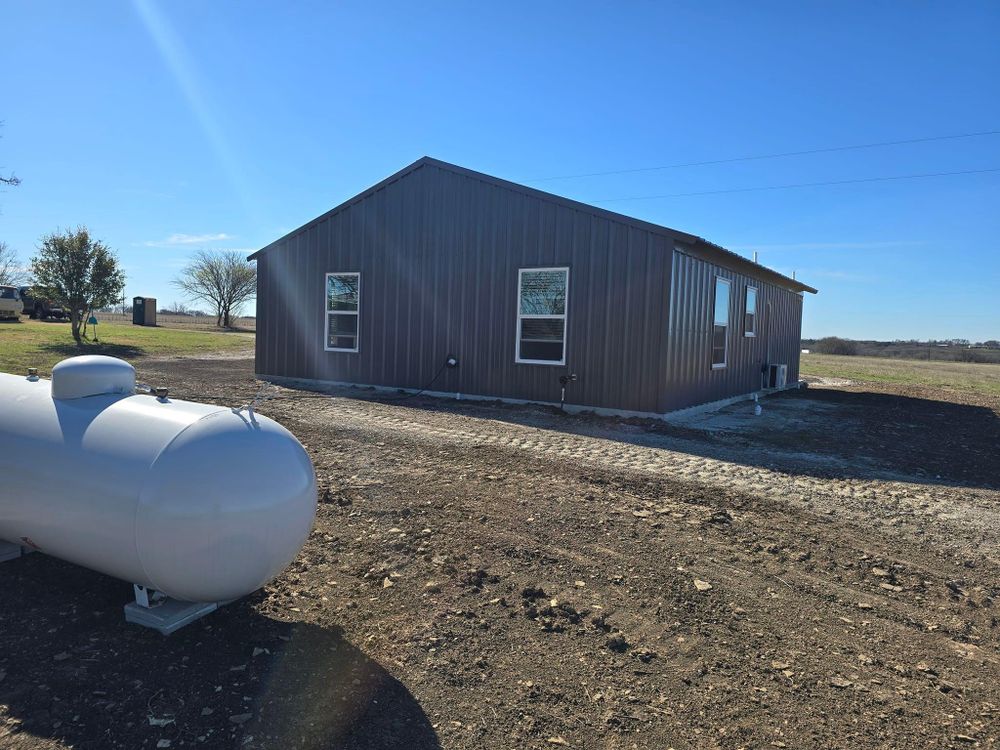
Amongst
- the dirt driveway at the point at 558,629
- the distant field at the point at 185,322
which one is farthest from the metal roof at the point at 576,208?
the distant field at the point at 185,322

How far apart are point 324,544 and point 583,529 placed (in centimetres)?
→ 187

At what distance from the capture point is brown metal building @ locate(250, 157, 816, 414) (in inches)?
403

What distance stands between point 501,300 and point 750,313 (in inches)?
264

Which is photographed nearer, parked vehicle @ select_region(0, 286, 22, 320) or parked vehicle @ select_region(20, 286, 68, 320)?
parked vehicle @ select_region(0, 286, 22, 320)

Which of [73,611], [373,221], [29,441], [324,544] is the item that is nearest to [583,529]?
[324,544]

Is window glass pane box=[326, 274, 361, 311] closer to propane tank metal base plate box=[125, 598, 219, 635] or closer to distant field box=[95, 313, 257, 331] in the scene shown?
propane tank metal base plate box=[125, 598, 219, 635]

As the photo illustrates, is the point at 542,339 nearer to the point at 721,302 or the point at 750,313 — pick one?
the point at 721,302

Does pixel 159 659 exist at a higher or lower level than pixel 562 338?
lower

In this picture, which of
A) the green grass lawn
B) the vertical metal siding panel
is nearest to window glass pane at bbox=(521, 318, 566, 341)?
the vertical metal siding panel

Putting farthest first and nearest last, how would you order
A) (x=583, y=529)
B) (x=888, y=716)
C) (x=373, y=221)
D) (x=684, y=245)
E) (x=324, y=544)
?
(x=373, y=221)
(x=684, y=245)
(x=583, y=529)
(x=324, y=544)
(x=888, y=716)

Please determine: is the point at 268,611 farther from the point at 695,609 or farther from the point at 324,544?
the point at 695,609

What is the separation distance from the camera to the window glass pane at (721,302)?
40.4 feet

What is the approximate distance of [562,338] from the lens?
1091 centimetres

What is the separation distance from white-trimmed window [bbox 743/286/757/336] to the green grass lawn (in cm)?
1541
